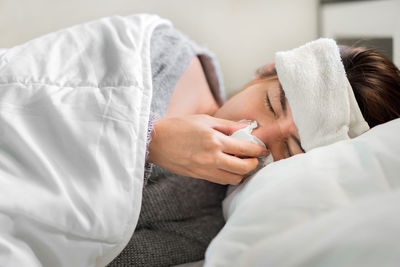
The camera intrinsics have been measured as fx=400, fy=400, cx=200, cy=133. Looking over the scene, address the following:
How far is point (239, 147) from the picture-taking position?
26.3 inches

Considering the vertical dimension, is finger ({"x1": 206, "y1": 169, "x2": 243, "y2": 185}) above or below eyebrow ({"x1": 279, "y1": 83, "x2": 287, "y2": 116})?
below

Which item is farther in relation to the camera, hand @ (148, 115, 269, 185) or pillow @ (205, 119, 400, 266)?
hand @ (148, 115, 269, 185)

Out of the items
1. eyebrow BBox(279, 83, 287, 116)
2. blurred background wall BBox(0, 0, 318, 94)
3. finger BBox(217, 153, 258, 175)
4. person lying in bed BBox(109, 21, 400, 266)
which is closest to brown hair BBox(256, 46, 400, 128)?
person lying in bed BBox(109, 21, 400, 266)

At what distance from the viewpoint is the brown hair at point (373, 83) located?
704mm

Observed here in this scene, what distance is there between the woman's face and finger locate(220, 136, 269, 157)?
1.9 inches

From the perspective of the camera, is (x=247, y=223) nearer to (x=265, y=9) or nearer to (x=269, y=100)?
(x=269, y=100)

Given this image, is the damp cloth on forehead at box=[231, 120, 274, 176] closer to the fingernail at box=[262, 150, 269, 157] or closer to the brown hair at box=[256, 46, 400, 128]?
the fingernail at box=[262, 150, 269, 157]

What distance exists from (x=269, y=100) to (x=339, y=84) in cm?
14

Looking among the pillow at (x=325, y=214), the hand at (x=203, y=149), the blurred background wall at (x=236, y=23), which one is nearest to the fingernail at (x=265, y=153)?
the hand at (x=203, y=149)

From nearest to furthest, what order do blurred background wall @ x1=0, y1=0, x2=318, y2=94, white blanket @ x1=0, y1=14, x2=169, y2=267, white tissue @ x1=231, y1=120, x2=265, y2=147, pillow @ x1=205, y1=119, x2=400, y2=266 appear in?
pillow @ x1=205, y1=119, x2=400, y2=266, white blanket @ x1=0, y1=14, x2=169, y2=267, white tissue @ x1=231, y1=120, x2=265, y2=147, blurred background wall @ x1=0, y1=0, x2=318, y2=94

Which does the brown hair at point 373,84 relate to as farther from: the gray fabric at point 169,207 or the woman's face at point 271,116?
the gray fabric at point 169,207

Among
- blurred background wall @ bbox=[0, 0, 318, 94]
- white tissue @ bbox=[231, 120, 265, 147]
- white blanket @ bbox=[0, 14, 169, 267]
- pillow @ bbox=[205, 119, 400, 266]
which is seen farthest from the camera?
blurred background wall @ bbox=[0, 0, 318, 94]

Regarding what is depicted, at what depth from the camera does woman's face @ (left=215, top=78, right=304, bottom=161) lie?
720mm

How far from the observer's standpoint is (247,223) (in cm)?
50
